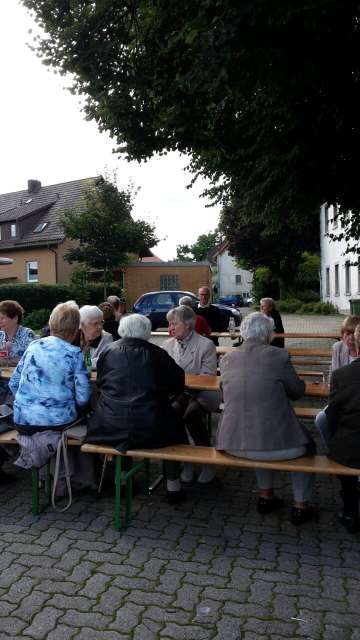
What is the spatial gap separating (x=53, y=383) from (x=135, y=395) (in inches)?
27.7

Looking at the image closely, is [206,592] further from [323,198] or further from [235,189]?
[235,189]

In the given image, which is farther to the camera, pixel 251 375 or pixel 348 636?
pixel 251 375

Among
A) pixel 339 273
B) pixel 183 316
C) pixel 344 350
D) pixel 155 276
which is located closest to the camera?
pixel 183 316

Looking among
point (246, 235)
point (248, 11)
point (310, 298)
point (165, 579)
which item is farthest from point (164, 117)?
point (310, 298)

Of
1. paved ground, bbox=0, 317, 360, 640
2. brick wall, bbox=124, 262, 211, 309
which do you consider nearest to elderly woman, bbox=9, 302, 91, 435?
paved ground, bbox=0, 317, 360, 640

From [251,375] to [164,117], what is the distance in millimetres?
6224

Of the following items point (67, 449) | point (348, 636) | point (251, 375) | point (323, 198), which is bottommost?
point (348, 636)

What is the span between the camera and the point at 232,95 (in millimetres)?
Answer: 7426

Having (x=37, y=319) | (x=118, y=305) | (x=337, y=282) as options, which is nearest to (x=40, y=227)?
(x=37, y=319)

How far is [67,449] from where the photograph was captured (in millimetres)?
4754

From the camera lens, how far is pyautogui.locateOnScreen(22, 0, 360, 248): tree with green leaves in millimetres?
6734

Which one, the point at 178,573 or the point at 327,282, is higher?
the point at 327,282

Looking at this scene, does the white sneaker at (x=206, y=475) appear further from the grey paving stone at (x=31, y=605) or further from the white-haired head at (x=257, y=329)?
the grey paving stone at (x=31, y=605)

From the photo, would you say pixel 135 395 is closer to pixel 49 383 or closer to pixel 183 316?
pixel 49 383
